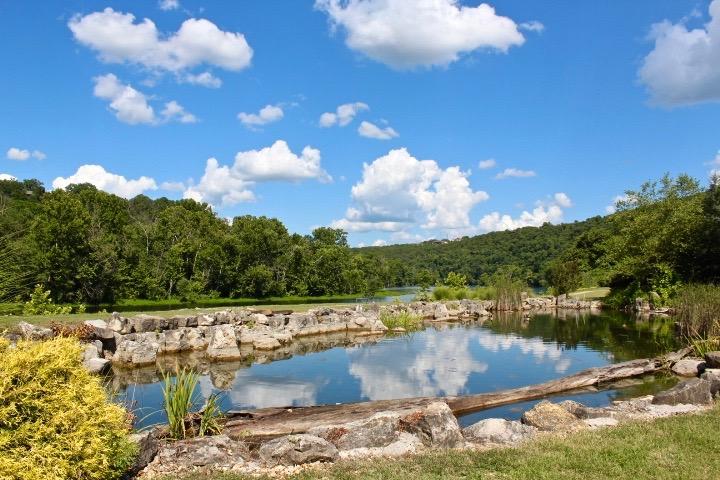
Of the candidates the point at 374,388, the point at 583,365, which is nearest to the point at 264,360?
the point at 374,388

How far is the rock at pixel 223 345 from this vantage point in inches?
620

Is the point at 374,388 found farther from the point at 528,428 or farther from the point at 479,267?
the point at 479,267

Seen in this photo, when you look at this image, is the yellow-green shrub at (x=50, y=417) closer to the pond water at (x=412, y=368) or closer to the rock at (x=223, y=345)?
the pond water at (x=412, y=368)

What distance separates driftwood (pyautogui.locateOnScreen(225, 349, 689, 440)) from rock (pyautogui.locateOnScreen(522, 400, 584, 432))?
5.84 feet

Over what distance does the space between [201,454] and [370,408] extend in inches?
148

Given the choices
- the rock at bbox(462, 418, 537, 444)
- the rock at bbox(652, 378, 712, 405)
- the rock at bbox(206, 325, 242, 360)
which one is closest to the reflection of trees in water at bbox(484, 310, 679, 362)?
the rock at bbox(652, 378, 712, 405)

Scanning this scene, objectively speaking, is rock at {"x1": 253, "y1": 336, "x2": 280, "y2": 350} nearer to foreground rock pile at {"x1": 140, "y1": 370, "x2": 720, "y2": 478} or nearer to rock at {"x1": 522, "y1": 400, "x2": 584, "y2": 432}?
foreground rock pile at {"x1": 140, "y1": 370, "x2": 720, "y2": 478}

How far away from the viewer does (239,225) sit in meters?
53.8

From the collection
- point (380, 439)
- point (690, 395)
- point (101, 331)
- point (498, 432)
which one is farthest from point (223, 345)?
point (690, 395)

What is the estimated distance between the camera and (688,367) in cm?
1277

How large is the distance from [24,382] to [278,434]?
14.6ft

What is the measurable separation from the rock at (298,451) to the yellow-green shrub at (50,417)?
6.50ft

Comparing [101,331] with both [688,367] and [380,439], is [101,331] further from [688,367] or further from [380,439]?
[688,367]

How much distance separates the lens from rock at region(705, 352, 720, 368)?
1161cm
